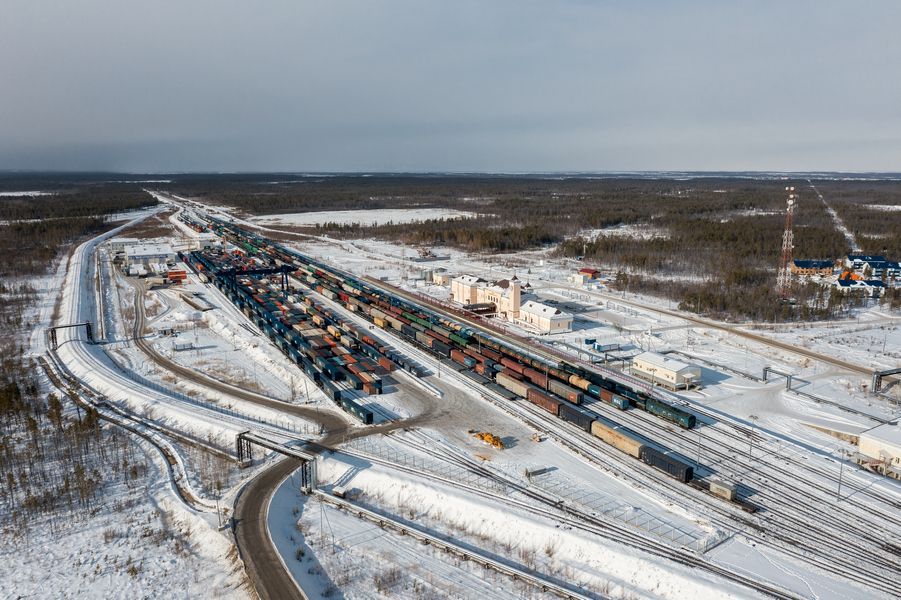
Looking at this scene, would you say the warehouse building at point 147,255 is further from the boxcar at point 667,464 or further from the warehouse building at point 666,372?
the boxcar at point 667,464

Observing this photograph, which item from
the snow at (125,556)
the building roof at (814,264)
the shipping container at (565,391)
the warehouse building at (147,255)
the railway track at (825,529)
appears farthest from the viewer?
the warehouse building at (147,255)

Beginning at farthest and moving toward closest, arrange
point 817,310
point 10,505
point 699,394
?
point 817,310
point 699,394
point 10,505

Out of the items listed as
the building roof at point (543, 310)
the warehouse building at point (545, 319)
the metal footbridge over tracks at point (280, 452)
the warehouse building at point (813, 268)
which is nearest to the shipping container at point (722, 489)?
the metal footbridge over tracks at point (280, 452)

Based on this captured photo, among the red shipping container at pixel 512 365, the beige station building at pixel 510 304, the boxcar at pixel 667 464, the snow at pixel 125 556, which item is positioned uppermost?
the beige station building at pixel 510 304

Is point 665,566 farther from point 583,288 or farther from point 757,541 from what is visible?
point 583,288

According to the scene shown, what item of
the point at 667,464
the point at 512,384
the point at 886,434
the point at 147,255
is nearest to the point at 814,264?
the point at 886,434

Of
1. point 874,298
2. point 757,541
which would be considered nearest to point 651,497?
point 757,541
